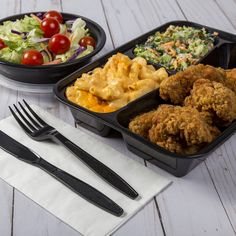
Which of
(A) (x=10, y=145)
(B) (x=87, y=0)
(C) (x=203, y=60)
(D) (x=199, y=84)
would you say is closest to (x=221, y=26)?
(C) (x=203, y=60)

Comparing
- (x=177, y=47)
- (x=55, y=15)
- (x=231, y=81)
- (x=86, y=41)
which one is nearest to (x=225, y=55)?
(x=177, y=47)

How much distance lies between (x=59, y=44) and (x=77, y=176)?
952 mm

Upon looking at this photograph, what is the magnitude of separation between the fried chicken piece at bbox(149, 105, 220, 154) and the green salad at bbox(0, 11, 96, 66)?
Answer: 2.85 feet

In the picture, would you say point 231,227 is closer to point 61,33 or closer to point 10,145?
point 10,145

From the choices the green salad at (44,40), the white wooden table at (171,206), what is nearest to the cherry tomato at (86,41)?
the green salad at (44,40)

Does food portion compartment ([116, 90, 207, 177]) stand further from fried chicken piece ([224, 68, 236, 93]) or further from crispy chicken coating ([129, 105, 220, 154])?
fried chicken piece ([224, 68, 236, 93])

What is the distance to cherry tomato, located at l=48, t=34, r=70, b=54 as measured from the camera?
259 centimetres

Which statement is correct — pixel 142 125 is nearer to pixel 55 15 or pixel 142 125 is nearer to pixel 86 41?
pixel 86 41

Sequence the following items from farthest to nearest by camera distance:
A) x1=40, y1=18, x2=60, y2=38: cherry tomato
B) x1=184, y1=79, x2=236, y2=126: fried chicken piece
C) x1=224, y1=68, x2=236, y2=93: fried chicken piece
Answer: x1=40, y1=18, x2=60, y2=38: cherry tomato < x1=224, y1=68, x2=236, y2=93: fried chicken piece < x1=184, y1=79, x2=236, y2=126: fried chicken piece

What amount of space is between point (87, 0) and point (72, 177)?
7.08ft

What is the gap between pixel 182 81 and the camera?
2115 mm

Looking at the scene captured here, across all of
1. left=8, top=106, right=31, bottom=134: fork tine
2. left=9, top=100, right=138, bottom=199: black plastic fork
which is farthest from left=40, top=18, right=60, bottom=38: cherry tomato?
left=8, top=106, right=31, bottom=134: fork tine

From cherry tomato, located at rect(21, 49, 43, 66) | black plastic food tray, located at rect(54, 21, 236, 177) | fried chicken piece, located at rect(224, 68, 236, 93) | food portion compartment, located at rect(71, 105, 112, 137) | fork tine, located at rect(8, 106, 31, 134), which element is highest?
fried chicken piece, located at rect(224, 68, 236, 93)

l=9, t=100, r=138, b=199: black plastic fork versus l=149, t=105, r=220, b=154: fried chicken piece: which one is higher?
l=149, t=105, r=220, b=154: fried chicken piece
